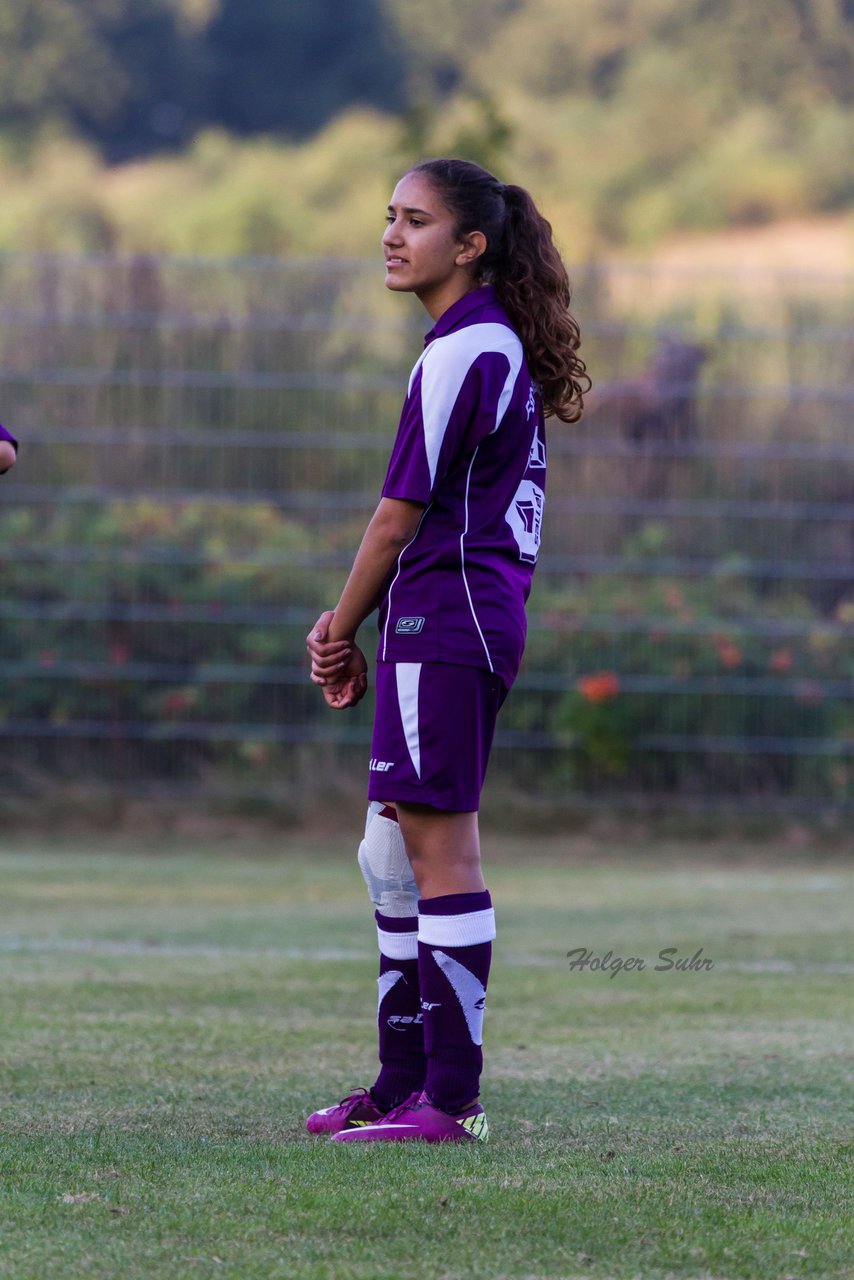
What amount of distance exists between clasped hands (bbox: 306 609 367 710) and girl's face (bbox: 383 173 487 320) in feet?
1.96

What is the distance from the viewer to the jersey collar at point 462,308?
3346mm

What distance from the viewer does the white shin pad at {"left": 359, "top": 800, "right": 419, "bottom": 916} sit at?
3416 millimetres

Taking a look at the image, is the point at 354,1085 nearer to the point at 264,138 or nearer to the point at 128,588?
the point at 128,588

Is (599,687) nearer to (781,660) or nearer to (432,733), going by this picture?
(781,660)

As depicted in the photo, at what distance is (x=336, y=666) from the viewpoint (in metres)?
3.34

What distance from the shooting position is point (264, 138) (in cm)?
3541

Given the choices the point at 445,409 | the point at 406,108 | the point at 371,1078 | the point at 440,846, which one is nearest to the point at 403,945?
the point at 440,846

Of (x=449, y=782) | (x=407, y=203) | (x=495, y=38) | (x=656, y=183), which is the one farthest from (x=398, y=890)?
(x=495, y=38)

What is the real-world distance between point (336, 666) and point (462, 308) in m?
0.64

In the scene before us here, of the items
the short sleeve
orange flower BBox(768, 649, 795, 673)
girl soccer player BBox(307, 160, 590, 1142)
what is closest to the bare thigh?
girl soccer player BBox(307, 160, 590, 1142)

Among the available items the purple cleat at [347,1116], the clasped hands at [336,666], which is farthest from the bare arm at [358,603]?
the purple cleat at [347,1116]

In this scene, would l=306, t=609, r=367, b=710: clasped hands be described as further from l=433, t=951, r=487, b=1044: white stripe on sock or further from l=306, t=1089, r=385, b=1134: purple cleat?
l=306, t=1089, r=385, b=1134: purple cleat

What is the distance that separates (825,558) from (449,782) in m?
6.66

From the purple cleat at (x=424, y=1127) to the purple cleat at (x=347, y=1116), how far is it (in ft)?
0.23
